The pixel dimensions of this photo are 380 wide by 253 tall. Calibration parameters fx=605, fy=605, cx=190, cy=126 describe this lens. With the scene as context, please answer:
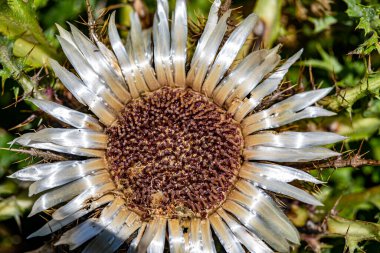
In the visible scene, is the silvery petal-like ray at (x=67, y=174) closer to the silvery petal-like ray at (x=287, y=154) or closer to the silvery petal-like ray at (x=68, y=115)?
the silvery petal-like ray at (x=68, y=115)

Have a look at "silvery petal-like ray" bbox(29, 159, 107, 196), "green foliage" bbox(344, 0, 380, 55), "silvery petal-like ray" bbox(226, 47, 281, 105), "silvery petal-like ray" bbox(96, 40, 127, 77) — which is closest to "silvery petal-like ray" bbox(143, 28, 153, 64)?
"silvery petal-like ray" bbox(96, 40, 127, 77)

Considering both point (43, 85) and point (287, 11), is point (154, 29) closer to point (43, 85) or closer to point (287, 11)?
point (43, 85)

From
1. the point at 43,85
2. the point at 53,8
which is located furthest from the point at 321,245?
the point at 53,8

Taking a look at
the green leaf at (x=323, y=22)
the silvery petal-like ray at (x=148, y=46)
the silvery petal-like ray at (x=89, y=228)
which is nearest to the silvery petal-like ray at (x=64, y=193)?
the silvery petal-like ray at (x=89, y=228)

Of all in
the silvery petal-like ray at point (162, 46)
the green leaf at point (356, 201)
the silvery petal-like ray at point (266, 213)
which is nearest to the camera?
the silvery petal-like ray at point (266, 213)

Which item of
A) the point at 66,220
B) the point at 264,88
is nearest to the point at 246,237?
the point at 264,88

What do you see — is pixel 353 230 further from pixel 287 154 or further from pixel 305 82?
pixel 305 82
